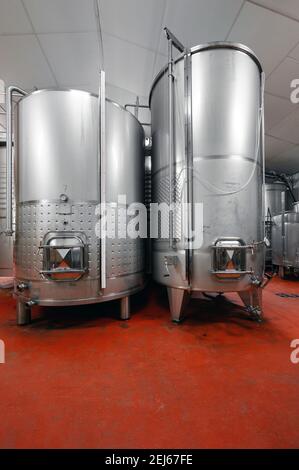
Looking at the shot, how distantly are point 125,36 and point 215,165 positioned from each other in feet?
5.59

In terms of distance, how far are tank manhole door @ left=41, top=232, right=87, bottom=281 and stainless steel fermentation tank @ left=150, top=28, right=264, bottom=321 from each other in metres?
0.69

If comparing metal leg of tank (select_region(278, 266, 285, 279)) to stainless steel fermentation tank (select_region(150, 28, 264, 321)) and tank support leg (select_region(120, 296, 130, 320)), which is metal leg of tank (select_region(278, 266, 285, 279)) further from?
tank support leg (select_region(120, 296, 130, 320))

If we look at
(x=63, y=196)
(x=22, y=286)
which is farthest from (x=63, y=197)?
(x=22, y=286)

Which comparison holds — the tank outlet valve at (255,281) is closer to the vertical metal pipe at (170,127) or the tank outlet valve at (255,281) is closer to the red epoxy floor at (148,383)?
the red epoxy floor at (148,383)

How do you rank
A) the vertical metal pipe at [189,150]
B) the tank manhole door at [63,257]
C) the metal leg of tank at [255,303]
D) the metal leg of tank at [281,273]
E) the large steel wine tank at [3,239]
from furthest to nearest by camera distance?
the metal leg of tank at [281,273] → the large steel wine tank at [3,239] → the metal leg of tank at [255,303] → the vertical metal pipe at [189,150] → the tank manhole door at [63,257]

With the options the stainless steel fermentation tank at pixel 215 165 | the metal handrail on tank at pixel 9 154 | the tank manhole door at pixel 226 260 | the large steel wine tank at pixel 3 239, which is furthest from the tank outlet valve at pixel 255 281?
the large steel wine tank at pixel 3 239

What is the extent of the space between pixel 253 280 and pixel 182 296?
0.58 metres

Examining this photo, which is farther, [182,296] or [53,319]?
[53,319]

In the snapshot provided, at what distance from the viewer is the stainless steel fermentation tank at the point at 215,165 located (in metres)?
1.53

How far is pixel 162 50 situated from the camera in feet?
6.99

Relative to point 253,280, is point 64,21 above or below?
above

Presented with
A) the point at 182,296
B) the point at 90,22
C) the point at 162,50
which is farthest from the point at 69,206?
the point at 162,50

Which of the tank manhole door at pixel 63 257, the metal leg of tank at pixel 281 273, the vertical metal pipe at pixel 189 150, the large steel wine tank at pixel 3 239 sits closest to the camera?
the tank manhole door at pixel 63 257
